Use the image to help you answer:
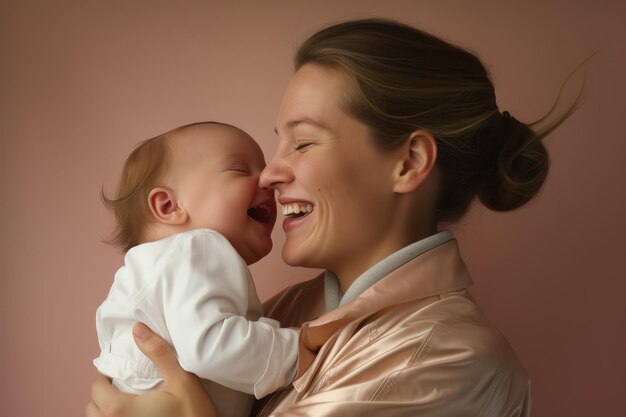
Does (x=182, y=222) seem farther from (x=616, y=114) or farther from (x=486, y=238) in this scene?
(x=616, y=114)

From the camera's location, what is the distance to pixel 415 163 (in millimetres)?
1694

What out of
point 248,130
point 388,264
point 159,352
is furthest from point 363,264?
point 248,130

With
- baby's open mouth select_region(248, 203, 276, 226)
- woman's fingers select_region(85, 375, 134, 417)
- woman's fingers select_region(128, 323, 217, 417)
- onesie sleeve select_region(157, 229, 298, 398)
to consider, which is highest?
baby's open mouth select_region(248, 203, 276, 226)

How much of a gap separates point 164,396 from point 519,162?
0.88 metres

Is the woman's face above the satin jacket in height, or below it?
above

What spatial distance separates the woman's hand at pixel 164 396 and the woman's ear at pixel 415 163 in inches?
21.6

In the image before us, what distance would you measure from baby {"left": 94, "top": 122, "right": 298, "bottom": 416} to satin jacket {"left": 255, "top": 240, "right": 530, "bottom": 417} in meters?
0.07

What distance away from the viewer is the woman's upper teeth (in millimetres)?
1700

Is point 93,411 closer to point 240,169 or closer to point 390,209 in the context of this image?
point 240,169

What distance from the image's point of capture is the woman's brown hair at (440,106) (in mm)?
1666

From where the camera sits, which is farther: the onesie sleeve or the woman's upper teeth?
the woman's upper teeth

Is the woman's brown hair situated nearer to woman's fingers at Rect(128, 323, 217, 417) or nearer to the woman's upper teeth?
the woman's upper teeth

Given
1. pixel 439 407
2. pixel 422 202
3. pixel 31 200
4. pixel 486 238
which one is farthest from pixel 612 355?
pixel 31 200

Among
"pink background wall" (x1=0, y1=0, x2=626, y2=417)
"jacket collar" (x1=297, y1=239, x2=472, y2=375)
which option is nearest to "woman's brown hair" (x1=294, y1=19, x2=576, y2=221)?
"jacket collar" (x1=297, y1=239, x2=472, y2=375)
